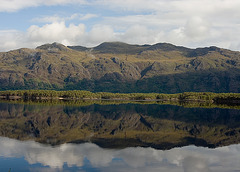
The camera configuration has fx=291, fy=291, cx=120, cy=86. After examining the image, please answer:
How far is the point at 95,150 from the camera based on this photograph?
6106 centimetres

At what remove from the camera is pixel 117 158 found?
5475 centimetres

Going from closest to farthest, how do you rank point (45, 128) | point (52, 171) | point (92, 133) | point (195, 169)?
point (52, 171) < point (195, 169) < point (92, 133) < point (45, 128)

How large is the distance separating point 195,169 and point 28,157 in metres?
30.3

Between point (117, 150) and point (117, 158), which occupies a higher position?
point (117, 158)

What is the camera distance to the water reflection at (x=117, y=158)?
161 ft

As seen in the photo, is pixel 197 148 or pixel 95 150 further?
pixel 197 148

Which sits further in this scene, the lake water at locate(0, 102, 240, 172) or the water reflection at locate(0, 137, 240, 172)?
the lake water at locate(0, 102, 240, 172)

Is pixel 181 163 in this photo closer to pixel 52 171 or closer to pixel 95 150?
pixel 95 150

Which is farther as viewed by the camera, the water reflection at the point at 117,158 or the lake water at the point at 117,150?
the lake water at the point at 117,150

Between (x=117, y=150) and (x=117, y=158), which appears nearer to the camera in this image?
(x=117, y=158)

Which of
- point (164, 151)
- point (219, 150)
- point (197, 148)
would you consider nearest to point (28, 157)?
point (164, 151)

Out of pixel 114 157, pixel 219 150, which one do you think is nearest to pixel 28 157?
pixel 114 157

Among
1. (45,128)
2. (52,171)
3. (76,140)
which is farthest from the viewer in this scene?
A: (45,128)

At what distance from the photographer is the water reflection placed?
49156 mm
